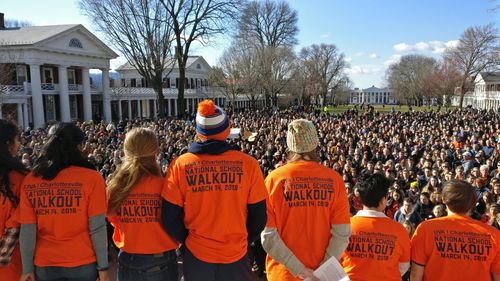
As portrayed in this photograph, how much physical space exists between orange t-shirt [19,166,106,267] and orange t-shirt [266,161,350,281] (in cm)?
121

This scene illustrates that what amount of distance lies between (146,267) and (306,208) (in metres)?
1.20

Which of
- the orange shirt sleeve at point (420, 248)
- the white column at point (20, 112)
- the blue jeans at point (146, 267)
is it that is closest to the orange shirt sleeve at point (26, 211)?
the blue jeans at point (146, 267)

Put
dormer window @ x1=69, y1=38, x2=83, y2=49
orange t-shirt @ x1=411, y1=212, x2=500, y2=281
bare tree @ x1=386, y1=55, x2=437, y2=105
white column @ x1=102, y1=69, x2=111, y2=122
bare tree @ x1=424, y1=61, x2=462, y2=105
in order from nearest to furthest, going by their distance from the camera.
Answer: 1. orange t-shirt @ x1=411, y1=212, x2=500, y2=281
2. dormer window @ x1=69, y1=38, x2=83, y2=49
3. white column @ x1=102, y1=69, x2=111, y2=122
4. bare tree @ x1=424, y1=61, x2=462, y2=105
5. bare tree @ x1=386, y1=55, x2=437, y2=105

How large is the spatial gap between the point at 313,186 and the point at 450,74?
65925 millimetres

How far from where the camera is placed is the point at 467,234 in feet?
8.76

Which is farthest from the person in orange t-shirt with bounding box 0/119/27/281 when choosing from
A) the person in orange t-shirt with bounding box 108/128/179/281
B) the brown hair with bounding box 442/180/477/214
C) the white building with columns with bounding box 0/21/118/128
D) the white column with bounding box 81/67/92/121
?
the white column with bounding box 81/67/92/121

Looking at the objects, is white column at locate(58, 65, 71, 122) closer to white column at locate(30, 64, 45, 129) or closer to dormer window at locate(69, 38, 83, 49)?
dormer window at locate(69, 38, 83, 49)

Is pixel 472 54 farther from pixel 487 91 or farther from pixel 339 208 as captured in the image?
pixel 339 208

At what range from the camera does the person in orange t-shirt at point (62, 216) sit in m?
2.62

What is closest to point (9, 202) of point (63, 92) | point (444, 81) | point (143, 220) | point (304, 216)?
point (143, 220)

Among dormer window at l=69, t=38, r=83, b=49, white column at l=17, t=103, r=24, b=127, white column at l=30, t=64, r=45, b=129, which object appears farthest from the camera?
dormer window at l=69, t=38, r=83, b=49

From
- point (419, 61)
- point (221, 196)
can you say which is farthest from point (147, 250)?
point (419, 61)

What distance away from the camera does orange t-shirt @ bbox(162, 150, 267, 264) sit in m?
2.54

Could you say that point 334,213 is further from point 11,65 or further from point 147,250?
point 11,65
